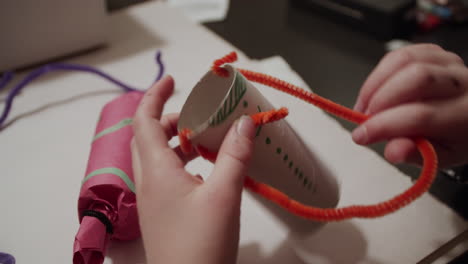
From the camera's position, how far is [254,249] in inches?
16.1

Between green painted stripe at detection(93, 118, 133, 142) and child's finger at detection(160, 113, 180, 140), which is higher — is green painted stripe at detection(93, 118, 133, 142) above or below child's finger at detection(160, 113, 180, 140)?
below

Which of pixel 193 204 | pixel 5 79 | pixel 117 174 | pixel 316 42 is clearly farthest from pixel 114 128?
pixel 316 42

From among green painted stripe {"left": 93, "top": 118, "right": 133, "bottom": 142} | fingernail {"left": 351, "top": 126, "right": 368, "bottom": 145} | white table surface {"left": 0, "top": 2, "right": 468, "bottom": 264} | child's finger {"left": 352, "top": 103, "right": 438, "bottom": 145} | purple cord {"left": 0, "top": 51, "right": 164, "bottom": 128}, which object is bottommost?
white table surface {"left": 0, "top": 2, "right": 468, "bottom": 264}

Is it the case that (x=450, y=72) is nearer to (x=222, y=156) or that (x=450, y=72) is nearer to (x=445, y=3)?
(x=222, y=156)

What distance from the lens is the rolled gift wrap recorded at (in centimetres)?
29

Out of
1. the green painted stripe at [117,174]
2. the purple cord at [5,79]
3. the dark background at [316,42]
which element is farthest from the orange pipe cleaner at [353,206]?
the purple cord at [5,79]

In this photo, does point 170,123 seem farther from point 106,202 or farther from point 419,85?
point 419,85

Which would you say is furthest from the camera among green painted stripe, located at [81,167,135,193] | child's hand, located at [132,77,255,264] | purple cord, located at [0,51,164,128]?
purple cord, located at [0,51,164,128]

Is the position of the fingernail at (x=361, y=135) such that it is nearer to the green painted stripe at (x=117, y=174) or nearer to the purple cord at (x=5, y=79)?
the green painted stripe at (x=117, y=174)

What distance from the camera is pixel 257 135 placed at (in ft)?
1.02

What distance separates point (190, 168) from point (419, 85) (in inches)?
11.4

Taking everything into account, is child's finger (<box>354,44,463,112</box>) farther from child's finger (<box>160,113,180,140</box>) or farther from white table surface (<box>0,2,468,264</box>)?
child's finger (<box>160,113,180,140</box>)

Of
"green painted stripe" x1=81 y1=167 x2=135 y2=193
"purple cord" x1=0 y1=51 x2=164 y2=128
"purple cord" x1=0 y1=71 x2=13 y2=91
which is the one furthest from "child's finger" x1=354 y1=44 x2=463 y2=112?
"purple cord" x1=0 y1=71 x2=13 y2=91

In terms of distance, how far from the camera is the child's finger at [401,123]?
0.99 feet
